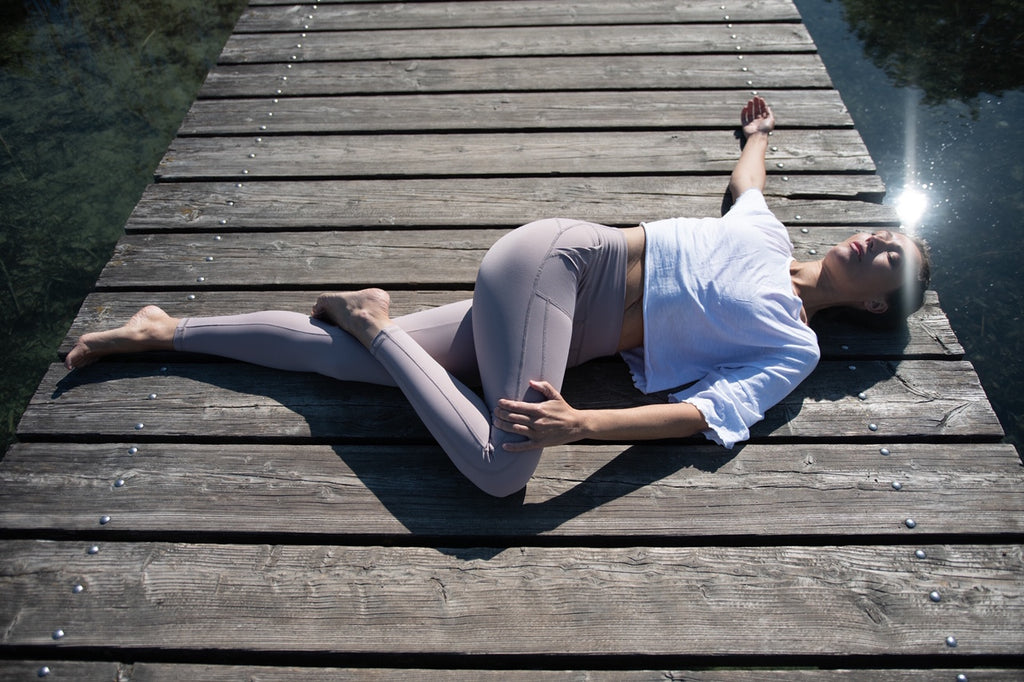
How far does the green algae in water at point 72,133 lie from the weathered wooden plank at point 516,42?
114 cm

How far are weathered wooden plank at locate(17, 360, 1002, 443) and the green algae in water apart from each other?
1.11 m

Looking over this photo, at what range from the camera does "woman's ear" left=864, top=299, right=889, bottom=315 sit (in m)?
2.17

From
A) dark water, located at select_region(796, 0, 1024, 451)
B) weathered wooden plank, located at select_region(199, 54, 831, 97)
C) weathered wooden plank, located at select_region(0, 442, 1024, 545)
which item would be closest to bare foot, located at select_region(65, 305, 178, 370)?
weathered wooden plank, located at select_region(0, 442, 1024, 545)

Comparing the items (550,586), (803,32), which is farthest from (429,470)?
(803,32)

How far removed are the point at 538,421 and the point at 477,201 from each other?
1281 mm

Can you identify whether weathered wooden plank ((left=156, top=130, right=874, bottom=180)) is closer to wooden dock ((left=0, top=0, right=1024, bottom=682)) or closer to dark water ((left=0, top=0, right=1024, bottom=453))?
wooden dock ((left=0, top=0, right=1024, bottom=682))

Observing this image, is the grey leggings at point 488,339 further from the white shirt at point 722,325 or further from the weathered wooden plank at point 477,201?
the weathered wooden plank at point 477,201

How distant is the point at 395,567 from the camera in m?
1.75

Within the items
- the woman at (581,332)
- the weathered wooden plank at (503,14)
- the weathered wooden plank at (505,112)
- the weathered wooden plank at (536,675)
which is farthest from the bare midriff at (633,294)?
the weathered wooden plank at (503,14)

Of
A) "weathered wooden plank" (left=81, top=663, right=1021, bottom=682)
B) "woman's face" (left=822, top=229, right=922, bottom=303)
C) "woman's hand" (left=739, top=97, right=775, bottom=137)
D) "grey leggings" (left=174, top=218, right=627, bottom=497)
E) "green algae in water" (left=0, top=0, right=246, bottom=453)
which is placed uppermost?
"woman's hand" (left=739, top=97, right=775, bottom=137)

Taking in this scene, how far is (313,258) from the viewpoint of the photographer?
2535 mm

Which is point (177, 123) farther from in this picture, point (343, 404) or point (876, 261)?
point (876, 261)

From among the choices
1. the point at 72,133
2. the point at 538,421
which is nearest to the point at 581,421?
the point at 538,421

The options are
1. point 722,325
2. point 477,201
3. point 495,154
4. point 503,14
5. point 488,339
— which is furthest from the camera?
point 503,14
